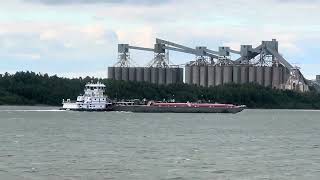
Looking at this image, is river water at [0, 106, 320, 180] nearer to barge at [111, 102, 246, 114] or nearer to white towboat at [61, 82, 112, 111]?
white towboat at [61, 82, 112, 111]

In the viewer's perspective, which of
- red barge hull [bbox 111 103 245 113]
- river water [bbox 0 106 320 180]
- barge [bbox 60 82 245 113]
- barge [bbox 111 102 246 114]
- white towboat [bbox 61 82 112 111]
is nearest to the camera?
river water [bbox 0 106 320 180]

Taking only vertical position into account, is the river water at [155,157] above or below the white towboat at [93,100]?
below

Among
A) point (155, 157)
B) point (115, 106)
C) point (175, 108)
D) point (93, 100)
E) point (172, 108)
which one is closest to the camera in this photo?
point (155, 157)

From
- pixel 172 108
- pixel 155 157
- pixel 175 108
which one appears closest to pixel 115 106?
pixel 172 108

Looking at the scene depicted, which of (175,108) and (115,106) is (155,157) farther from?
(175,108)

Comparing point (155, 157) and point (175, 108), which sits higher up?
point (175, 108)

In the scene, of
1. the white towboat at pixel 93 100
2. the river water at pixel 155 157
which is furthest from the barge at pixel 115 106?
the river water at pixel 155 157

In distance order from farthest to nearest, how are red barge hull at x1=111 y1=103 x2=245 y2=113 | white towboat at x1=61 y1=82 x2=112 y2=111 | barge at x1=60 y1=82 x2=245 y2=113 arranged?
red barge hull at x1=111 y1=103 x2=245 y2=113, barge at x1=60 y1=82 x2=245 y2=113, white towboat at x1=61 y1=82 x2=112 y2=111

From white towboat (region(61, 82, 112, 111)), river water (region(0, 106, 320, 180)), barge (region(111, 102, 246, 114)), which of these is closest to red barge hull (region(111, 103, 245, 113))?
barge (region(111, 102, 246, 114))

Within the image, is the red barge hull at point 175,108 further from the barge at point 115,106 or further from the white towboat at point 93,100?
the white towboat at point 93,100

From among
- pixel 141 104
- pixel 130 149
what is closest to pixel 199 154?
pixel 130 149

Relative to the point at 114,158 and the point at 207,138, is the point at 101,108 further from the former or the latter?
the point at 114,158

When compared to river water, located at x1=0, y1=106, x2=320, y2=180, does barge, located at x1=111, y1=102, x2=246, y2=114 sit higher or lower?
higher

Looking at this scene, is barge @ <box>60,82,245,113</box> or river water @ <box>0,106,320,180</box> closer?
river water @ <box>0,106,320,180</box>
